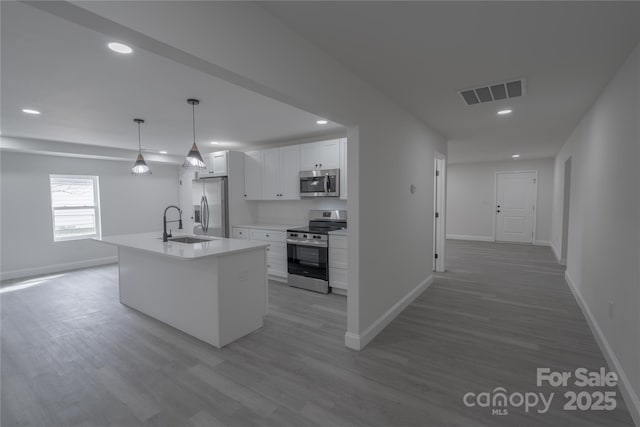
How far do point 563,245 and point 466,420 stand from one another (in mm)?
5782

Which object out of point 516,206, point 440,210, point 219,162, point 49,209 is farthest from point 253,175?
point 516,206

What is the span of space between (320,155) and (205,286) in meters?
2.76

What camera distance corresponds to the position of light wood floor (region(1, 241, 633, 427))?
1.93 metres

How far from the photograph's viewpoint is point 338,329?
3156mm

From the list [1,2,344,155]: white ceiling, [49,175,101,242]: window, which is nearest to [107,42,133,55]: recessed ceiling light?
[1,2,344,155]: white ceiling

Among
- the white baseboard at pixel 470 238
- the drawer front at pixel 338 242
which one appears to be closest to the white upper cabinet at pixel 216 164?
the drawer front at pixel 338 242

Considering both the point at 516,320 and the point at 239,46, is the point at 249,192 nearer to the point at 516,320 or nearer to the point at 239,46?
the point at 239,46

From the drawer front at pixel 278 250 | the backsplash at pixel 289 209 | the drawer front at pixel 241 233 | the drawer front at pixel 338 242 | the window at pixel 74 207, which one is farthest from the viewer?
the window at pixel 74 207

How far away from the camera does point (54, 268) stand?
585 cm

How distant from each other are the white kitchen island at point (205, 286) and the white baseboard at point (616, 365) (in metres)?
3.01

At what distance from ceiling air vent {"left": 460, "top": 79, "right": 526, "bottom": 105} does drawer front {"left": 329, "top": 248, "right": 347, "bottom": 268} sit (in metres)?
2.43

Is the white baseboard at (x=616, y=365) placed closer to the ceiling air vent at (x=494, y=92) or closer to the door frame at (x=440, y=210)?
the door frame at (x=440, y=210)

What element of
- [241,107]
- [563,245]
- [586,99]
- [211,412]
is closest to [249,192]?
[241,107]

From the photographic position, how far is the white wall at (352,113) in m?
1.29
